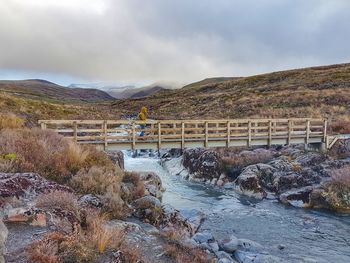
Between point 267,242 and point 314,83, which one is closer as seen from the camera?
point 267,242

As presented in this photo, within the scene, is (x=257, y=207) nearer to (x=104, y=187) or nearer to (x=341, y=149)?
(x=104, y=187)

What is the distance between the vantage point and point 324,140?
25625mm

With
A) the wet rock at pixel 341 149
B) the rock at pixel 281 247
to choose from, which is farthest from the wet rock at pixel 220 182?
the rock at pixel 281 247

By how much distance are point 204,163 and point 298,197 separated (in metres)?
7.60

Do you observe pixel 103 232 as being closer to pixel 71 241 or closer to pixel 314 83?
pixel 71 241

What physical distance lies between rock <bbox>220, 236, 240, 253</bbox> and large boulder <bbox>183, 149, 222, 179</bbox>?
11.9 meters

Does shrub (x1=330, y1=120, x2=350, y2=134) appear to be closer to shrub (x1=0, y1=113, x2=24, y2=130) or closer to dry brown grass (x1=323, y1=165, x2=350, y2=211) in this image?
dry brown grass (x1=323, y1=165, x2=350, y2=211)

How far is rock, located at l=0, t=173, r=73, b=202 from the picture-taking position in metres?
8.90

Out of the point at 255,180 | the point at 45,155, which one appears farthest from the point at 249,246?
the point at 255,180

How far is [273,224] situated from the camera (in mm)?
15383

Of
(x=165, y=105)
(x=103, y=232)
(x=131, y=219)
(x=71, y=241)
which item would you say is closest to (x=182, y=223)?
(x=131, y=219)

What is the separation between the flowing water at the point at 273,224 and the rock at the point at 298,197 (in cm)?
58

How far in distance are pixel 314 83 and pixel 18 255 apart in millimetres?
64756

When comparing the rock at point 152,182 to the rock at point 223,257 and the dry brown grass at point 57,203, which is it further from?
the dry brown grass at point 57,203
